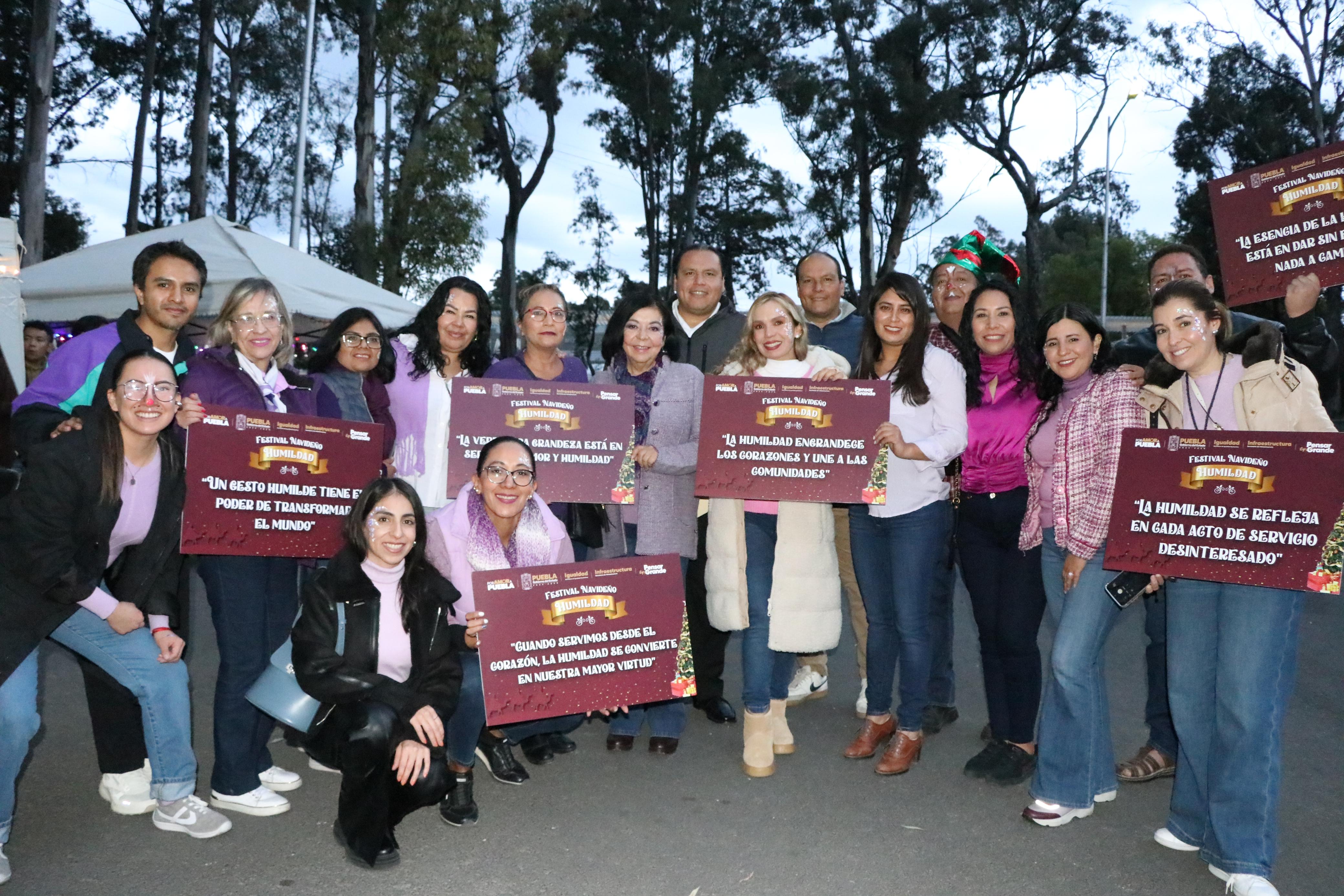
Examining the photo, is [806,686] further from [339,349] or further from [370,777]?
[339,349]

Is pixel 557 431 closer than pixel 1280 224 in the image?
No

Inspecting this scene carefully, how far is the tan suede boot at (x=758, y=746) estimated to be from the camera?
4941 millimetres

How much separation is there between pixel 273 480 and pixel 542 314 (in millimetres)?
1507

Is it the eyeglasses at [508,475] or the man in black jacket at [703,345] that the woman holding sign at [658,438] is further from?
the eyeglasses at [508,475]

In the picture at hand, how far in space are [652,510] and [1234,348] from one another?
2582 millimetres

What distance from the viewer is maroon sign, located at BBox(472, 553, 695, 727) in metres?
4.20

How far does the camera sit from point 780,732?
523 cm

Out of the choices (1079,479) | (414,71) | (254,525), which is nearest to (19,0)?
(414,71)

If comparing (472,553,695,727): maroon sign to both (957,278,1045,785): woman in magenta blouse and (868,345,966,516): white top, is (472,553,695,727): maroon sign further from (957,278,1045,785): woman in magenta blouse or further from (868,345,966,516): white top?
(957,278,1045,785): woman in magenta blouse

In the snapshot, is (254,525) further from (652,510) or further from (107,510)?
(652,510)

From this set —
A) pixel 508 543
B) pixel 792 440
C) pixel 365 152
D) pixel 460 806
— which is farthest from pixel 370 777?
pixel 365 152

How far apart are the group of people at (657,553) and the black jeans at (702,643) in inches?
1.5

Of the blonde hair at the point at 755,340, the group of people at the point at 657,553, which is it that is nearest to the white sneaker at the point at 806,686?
the group of people at the point at 657,553

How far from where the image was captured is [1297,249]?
4406mm
